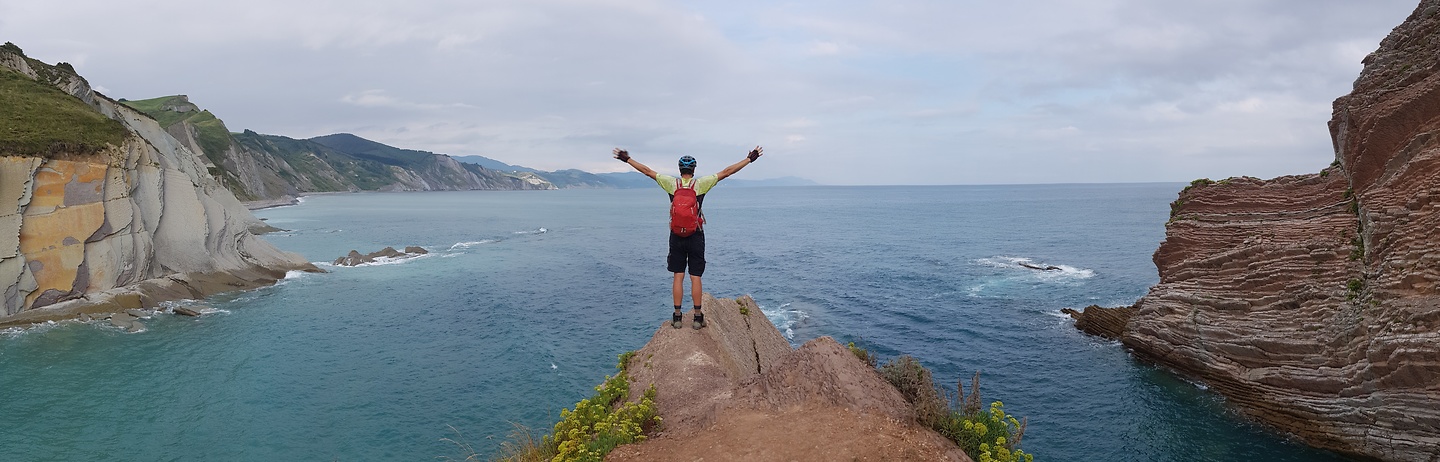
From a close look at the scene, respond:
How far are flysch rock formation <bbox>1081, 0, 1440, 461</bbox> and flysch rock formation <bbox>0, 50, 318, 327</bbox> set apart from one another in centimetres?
4691

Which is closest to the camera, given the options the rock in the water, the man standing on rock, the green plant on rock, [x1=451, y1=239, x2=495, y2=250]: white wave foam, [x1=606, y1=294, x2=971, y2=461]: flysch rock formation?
[x1=606, y1=294, x2=971, y2=461]: flysch rock formation

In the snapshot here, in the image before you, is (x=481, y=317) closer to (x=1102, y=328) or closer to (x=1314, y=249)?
(x=1102, y=328)

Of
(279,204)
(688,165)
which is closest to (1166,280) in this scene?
(688,165)

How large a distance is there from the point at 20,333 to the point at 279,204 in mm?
125278

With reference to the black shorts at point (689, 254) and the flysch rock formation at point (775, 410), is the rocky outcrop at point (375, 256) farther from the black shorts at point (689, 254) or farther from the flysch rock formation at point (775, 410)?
the flysch rock formation at point (775, 410)

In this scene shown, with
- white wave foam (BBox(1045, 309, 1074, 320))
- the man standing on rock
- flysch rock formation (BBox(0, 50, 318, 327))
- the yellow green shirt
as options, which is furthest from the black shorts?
flysch rock formation (BBox(0, 50, 318, 327))

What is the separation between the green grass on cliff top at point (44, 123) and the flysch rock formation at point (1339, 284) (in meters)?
50.0

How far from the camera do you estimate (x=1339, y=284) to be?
782 inches

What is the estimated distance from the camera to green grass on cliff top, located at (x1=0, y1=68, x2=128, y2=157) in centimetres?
3081

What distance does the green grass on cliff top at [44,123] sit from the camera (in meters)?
30.8

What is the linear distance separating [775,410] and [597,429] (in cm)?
231

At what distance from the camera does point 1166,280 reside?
2645 cm

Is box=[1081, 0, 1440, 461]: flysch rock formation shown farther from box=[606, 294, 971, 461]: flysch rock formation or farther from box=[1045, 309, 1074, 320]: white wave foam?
box=[606, 294, 971, 461]: flysch rock formation

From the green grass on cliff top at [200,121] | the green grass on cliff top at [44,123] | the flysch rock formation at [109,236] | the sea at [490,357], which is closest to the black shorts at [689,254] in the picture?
the sea at [490,357]
